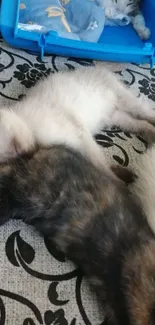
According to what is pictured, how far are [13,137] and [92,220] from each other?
35cm

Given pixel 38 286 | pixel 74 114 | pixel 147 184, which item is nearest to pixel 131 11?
pixel 74 114

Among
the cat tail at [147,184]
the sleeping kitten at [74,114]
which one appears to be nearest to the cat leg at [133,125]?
the sleeping kitten at [74,114]

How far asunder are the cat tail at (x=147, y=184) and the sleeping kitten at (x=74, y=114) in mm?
118

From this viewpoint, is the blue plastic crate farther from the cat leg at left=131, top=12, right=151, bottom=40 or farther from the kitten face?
the kitten face

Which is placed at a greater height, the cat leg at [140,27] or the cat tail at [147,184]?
the cat leg at [140,27]

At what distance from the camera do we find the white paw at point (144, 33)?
1845 millimetres

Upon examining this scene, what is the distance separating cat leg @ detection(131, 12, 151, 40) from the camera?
6.06ft

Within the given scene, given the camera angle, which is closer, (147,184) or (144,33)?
(147,184)

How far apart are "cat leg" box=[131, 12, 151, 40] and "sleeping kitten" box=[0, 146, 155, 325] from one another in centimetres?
96

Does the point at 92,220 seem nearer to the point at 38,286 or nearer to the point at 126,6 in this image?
the point at 38,286

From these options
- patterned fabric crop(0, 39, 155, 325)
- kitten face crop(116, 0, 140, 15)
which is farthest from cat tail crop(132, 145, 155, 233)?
kitten face crop(116, 0, 140, 15)

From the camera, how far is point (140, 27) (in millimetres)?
1866

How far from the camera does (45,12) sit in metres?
1.75

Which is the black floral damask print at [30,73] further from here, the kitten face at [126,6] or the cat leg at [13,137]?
the kitten face at [126,6]
